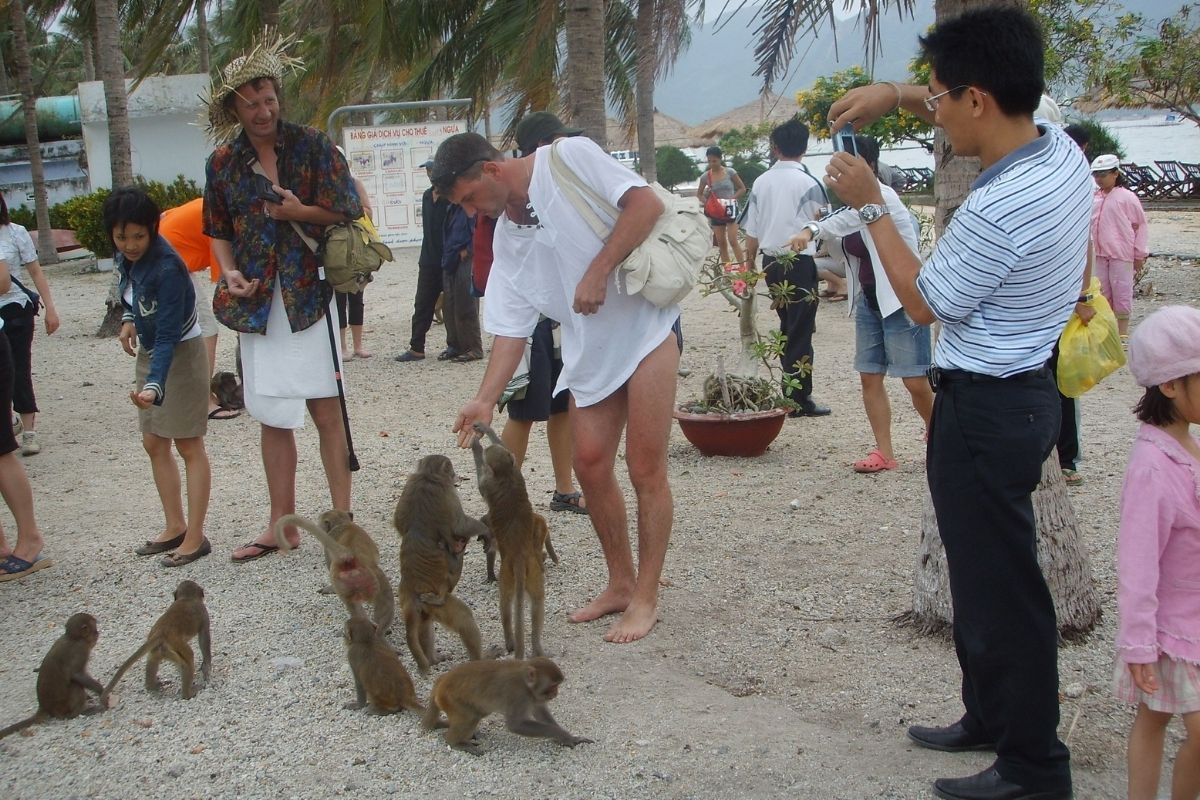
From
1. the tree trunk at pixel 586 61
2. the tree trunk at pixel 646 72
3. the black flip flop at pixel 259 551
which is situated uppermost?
the tree trunk at pixel 646 72

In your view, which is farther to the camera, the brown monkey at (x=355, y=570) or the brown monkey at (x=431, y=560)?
the brown monkey at (x=355, y=570)

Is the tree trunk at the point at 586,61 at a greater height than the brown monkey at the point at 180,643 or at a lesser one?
greater

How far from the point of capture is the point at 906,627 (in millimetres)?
4668

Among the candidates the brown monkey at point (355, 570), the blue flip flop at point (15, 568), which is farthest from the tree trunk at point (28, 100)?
the brown monkey at point (355, 570)

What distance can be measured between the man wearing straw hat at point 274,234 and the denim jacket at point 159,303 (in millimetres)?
253

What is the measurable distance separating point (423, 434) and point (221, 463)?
151 centimetres

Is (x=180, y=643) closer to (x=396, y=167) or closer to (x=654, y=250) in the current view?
(x=654, y=250)

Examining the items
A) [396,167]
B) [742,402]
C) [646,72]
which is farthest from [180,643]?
[646,72]

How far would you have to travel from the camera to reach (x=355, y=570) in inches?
183

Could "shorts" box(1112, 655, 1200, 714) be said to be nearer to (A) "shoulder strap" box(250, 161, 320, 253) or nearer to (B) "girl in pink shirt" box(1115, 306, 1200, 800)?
(B) "girl in pink shirt" box(1115, 306, 1200, 800)

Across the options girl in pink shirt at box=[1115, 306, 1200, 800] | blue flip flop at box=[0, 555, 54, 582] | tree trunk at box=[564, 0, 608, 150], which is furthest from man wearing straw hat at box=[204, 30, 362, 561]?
tree trunk at box=[564, 0, 608, 150]

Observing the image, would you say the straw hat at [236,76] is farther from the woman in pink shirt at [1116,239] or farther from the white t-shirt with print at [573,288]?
the woman in pink shirt at [1116,239]

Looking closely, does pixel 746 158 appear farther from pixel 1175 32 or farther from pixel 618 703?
pixel 618 703

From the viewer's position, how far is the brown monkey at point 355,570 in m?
4.62
